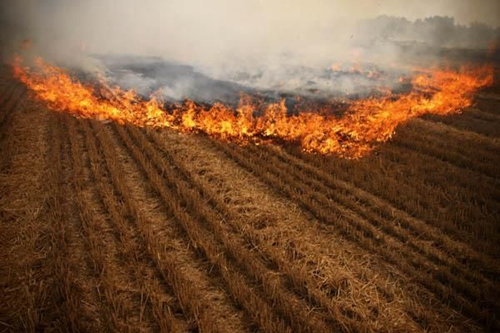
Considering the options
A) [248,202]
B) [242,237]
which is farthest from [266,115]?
[242,237]

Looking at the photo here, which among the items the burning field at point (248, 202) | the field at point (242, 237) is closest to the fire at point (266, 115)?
the burning field at point (248, 202)

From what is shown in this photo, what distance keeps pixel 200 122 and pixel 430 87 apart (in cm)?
1140

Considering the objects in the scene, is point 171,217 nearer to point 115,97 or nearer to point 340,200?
point 340,200

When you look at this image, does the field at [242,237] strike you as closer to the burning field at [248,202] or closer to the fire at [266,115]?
the burning field at [248,202]

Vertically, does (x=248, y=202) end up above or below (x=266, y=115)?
below

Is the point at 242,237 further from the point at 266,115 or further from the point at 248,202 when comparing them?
the point at 266,115

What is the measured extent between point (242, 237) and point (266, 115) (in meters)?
5.37

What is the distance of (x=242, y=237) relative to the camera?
4.78 m

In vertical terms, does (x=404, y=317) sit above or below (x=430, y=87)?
below

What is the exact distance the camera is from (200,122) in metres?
9.25

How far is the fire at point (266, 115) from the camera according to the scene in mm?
8461

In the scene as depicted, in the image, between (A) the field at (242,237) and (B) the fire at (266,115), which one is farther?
(B) the fire at (266,115)

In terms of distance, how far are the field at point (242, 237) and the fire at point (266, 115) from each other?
0.71 m

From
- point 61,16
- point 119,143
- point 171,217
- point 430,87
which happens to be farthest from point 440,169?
point 61,16
